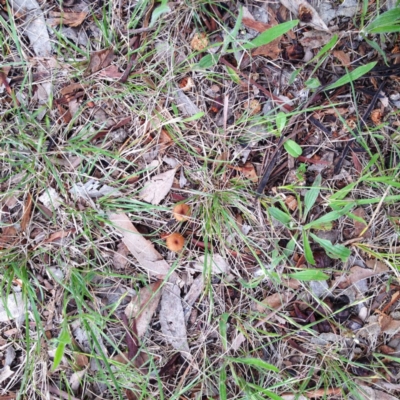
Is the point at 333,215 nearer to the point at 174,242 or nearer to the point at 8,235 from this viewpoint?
the point at 174,242

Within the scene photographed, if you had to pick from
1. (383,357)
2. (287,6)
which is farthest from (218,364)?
(287,6)

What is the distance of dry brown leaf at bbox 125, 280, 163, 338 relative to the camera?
1.91 meters

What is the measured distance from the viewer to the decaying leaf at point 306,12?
6.15 ft

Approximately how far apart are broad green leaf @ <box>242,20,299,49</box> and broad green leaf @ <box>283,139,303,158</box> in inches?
18.5

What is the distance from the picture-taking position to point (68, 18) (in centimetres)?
192

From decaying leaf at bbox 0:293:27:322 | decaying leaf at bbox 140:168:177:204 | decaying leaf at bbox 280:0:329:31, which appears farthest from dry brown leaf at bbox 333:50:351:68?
decaying leaf at bbox 0:293:27:322

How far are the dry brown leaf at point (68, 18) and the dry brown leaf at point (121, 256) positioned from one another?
3.54 ft

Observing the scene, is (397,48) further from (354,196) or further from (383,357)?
(383,357)

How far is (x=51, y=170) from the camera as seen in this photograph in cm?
190

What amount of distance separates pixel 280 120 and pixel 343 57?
43 centimetres

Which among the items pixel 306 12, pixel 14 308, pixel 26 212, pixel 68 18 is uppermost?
pixel 68 18

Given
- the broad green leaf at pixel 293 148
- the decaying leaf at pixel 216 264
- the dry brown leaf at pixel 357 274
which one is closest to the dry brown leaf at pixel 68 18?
the broad green leaf at pixel 293 148

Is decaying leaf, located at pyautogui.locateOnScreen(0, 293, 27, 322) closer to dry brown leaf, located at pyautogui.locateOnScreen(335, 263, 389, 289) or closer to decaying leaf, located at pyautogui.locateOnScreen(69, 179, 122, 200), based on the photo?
decaying leaf, located at pyautogui.locateOnScreen(69, 179, 122, 200)

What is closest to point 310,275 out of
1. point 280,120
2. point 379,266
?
point 379,266
